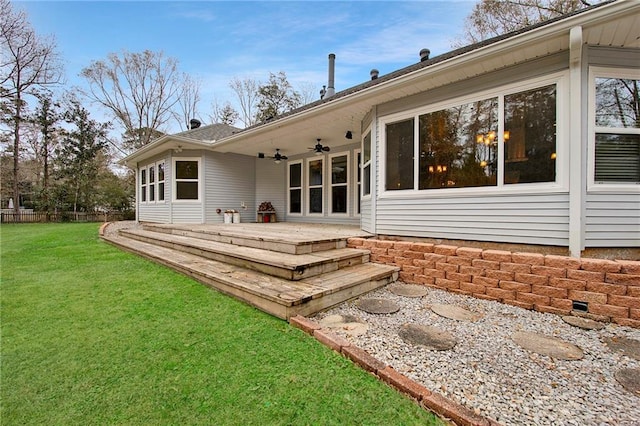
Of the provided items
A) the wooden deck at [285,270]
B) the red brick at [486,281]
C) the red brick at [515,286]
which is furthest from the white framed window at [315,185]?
the red brick at [515,286]

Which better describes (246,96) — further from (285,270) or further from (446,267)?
(446,267)

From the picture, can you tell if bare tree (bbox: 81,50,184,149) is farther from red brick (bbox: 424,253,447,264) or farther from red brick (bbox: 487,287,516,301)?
red brick (bbox: 487,287,516,301)

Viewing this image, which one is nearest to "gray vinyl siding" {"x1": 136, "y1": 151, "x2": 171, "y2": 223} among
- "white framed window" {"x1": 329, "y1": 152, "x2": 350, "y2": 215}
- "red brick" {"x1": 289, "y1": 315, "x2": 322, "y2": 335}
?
"white framed window" {"x1": 329, "y1": 152, "x2": 350, "y2": 215}

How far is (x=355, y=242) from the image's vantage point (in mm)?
4453

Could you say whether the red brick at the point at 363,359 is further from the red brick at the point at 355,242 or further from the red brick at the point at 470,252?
the red brick at the point at 355,242

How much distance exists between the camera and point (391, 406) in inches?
60.5

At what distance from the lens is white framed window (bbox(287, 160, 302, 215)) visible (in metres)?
8.78

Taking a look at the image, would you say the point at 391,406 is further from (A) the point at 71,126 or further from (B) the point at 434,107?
(A) the point at 71,126

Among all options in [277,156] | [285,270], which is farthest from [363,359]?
[277,156]

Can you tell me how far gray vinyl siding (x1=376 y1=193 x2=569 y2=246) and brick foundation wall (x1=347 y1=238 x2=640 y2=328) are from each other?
32 cm

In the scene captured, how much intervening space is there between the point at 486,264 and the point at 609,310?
1.08 metres

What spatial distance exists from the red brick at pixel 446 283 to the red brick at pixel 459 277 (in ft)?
0.17

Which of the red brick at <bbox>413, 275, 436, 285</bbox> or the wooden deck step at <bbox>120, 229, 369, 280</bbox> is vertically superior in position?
the wooden deck step at <bbox>120, 229, 369, 280</bbox>

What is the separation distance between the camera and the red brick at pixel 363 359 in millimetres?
1841
